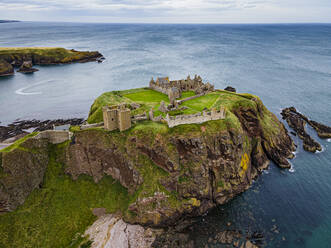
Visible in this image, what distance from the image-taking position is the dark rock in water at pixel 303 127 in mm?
64250

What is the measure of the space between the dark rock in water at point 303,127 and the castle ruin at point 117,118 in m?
49.5


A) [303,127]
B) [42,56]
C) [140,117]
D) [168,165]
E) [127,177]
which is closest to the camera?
[168,165]

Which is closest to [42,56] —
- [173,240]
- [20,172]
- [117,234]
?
[20,172]

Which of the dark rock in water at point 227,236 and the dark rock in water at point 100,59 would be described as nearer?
the dark rock in water at point 227,236

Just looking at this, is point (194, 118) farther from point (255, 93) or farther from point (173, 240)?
point (255, 93)

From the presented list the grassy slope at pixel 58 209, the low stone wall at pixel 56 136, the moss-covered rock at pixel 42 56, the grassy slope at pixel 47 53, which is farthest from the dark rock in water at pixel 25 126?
the grassy slope at pixel 47 53

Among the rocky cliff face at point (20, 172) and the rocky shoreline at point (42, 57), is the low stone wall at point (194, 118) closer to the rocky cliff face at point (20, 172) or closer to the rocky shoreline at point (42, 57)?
the rocky cliff face at point (20, 172)

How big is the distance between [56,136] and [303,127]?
71.3 metres

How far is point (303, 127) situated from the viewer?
73.5m

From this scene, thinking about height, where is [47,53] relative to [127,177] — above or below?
above

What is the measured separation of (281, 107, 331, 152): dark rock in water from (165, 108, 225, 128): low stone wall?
30.6 metres

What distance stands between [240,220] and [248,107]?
30989mm

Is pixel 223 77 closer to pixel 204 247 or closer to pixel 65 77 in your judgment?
pixel 65 77

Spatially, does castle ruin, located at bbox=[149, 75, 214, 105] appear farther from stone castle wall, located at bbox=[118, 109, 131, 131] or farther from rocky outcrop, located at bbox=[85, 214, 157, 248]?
rocky outcrop, located at bbox=[85, 214, 157, 248]
